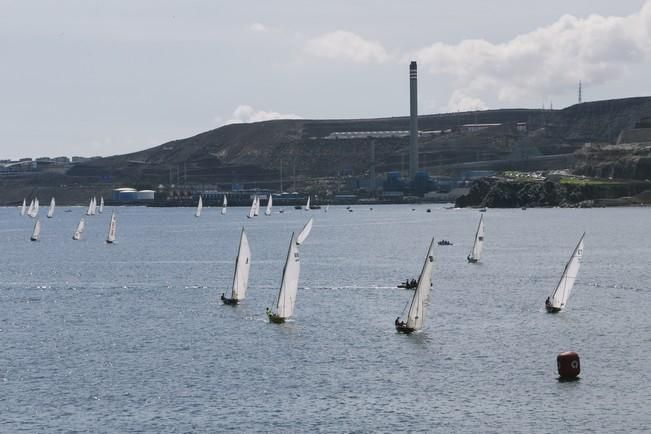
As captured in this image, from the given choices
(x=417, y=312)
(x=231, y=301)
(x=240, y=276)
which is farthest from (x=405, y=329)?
(x=231, y=301)

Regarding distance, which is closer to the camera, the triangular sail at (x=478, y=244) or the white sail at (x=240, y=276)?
the white sail at (x=240, y=276)

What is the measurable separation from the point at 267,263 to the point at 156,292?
41.7 meters

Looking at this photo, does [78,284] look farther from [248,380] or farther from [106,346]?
[248,380]

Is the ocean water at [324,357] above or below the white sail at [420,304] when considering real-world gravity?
below

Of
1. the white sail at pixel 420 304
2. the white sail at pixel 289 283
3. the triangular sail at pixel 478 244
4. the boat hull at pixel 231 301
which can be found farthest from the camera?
the triangular sail at pixel 478 244

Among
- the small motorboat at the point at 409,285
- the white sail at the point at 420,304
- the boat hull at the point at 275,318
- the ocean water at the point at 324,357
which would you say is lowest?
the ocean water at the point at 324,357

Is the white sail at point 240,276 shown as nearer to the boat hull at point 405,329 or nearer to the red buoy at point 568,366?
the boat hull at point 405,329

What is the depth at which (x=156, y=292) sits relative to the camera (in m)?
130

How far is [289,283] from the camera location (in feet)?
320

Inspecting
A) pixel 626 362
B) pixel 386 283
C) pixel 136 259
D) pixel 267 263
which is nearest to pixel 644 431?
pixel 626 362

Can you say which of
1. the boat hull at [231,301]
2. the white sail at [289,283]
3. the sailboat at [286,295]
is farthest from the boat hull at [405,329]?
the boat hull at [231,301]

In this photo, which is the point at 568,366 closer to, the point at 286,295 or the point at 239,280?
the point at 286,295

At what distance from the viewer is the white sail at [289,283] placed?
9538 cm

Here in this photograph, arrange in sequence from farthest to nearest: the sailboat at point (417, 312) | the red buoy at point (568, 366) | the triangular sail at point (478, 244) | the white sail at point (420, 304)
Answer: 1. the triangular sail at point (478, 244)
2. the sailboat at point (417, 312)
3. the white sail at point (420, 304)
4. the red buoy at point (568, 366)
